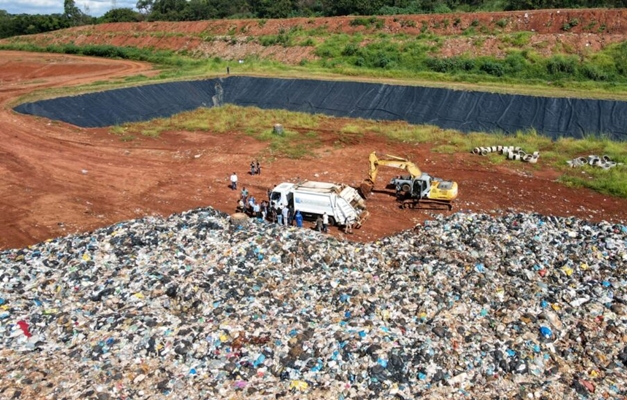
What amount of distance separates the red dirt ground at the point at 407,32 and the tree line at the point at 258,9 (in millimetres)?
6782

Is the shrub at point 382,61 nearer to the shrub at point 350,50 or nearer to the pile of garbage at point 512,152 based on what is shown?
the shrub at point 350,50

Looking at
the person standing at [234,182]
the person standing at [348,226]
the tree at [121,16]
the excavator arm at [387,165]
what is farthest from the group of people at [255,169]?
the tree at [121,16]

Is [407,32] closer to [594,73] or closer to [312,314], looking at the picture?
[594,73]

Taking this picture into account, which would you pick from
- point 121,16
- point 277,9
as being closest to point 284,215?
point 277,9

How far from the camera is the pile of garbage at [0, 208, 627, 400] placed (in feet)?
38.9

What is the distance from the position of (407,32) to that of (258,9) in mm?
33378

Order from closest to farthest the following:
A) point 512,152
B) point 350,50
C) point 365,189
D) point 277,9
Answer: point 365,189 < point 512,152 < point 350,50 < point 277,9

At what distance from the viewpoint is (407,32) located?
2152 inches

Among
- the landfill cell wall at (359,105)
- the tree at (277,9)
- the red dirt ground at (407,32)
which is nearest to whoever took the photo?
the landfill cell wall at (359,105)

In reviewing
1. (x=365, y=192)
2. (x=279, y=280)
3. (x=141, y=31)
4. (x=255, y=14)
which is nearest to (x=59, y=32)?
(x=141, y=31)

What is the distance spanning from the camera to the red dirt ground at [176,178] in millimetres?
22031

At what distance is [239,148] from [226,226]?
1359cm

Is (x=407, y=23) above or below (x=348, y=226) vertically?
above

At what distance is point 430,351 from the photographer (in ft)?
40.9
